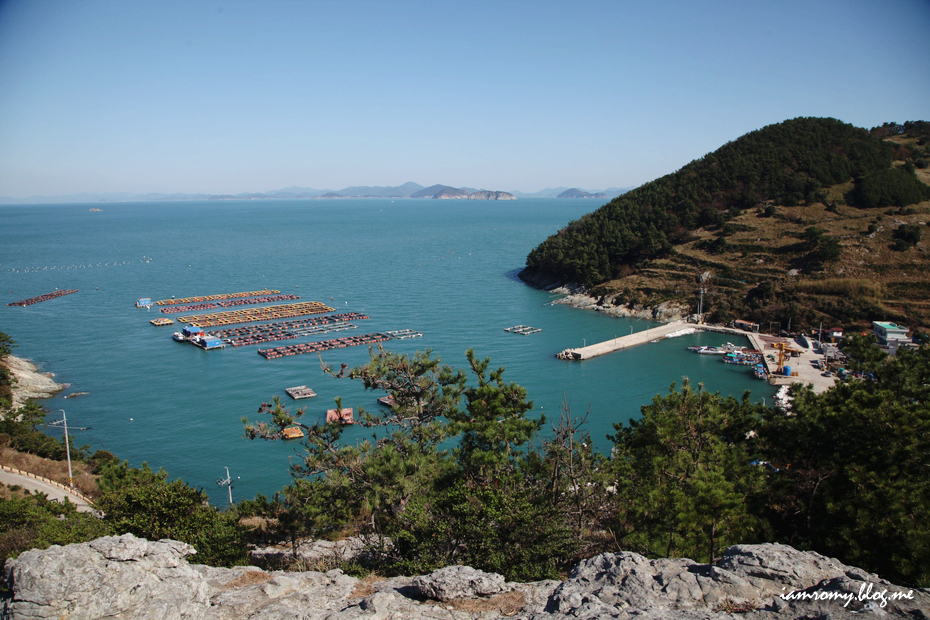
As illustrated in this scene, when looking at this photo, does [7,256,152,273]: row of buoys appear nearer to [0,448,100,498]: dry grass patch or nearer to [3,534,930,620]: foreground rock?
[0,448,100,498]: dry grass patch

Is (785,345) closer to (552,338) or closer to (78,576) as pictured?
(552,338)

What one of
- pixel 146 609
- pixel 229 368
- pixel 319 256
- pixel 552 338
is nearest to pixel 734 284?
pixel 552 338

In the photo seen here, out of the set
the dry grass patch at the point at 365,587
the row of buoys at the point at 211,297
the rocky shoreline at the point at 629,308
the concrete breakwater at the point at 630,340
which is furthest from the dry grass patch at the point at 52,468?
the rocky shoreline at the point at 629,308

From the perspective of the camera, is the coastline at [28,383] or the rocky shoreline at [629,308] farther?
the rocky shoreline at [629,308]

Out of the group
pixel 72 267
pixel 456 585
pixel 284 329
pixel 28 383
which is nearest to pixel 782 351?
pixel 456 585

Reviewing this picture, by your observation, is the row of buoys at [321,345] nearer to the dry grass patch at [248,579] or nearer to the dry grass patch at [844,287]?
the dry grass patch at [248,579]

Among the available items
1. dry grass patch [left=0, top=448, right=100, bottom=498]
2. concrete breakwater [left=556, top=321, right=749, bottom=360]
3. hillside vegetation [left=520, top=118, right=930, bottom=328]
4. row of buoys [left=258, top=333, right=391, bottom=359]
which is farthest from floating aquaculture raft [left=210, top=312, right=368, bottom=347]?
hillside vegetation [left=520, top=118, right=930, bottom=328]
